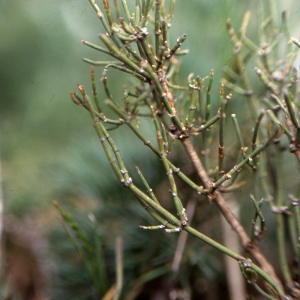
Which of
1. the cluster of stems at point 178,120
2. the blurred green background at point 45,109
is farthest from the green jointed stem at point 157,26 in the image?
the blurred green background at point 45,109

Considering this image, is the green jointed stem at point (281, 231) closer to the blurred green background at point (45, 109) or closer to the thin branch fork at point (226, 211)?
the thin branch fork at point (226, 211)

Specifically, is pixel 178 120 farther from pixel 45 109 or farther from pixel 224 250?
pixel 45 109

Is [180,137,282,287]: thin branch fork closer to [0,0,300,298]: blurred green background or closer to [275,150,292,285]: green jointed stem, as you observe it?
[275,150,292,285]: green jointed stem

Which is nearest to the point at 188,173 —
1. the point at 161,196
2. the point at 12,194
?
the point at 161,196

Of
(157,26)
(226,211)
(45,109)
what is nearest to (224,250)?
(226,211)

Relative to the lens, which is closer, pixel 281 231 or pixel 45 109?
pixel 281 231

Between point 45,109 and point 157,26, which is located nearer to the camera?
point 157,26

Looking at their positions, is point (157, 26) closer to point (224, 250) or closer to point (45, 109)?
point (224, 250)

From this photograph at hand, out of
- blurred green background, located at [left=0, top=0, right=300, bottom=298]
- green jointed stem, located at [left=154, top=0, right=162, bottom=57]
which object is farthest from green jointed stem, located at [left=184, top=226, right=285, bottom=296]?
blurred green background, located at [left=0, top=0, right=300, bottom=298]

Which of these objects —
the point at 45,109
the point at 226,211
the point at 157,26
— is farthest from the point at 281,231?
the point at 45,109

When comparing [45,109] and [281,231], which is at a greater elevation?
[45,109]
